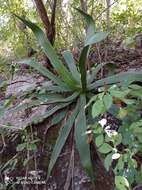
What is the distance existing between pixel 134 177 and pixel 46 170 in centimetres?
77

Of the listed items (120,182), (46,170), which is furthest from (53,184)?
(120,182)

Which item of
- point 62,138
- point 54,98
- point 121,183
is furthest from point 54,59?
point 121,183

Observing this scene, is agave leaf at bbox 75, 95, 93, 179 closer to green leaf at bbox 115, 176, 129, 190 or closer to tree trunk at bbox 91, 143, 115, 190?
tree trunk at bbox 91, 143, 115, 190

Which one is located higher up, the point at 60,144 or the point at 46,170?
the point at 60,144

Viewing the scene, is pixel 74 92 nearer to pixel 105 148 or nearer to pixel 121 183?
pixel 105 148

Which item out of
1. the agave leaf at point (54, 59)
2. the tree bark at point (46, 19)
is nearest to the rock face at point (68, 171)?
the agave leaf at point (54, 59)

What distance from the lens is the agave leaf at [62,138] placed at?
6.01 ft

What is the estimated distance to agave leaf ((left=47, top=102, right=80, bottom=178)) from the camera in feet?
6.01

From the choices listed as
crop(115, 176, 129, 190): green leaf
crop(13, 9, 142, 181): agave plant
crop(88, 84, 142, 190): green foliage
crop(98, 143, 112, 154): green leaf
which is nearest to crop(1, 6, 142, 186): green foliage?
crop(13, 9, 142, 181): agave plant

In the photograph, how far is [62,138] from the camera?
1.90 metres

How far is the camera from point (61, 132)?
192 centimetres

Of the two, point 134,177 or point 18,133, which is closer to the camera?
point 134,177

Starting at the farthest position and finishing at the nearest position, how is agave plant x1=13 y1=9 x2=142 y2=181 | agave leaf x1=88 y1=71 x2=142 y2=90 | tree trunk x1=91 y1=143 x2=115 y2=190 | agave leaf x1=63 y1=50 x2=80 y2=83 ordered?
1. agave leaf x1=63 y1=50 x2=80 y2=83
2. agave leaf x1=88 y1=71 x2=142 y2=90
3. agave plant x1=13 y1=9 x2=142 y2=181
4. tree trunk x1=91 y1=143 x2=115 y2=190

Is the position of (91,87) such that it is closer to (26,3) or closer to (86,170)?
(86,170)
